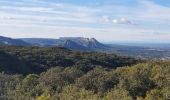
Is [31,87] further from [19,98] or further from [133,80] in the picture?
[133,80]

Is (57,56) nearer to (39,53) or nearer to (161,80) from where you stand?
(39,53)

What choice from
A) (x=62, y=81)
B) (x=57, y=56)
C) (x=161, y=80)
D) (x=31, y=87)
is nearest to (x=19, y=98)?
(x=31, y=87)

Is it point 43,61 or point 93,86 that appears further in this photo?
point 43,61

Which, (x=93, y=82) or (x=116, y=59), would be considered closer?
(x=93, y=82)

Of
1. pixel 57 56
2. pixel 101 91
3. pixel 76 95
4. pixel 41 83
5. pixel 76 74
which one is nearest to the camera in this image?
pixel 76 95

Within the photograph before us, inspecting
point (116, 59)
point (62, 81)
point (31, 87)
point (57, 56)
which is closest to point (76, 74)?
point (62, 81)

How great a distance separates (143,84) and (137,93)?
288 cm

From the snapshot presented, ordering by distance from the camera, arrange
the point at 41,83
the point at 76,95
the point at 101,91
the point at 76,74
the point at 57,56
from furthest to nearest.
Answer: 1. the point at 57,56
2. the point at 76,74
3. the point at 41,83
4. the point at 101,91
5. the point at 76,95

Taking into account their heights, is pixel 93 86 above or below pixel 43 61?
above

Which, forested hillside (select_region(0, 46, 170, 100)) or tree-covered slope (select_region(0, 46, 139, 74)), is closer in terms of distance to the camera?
forested hillside (select_region(0, 46, 170, 100))

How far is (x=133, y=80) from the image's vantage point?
88.5 meters

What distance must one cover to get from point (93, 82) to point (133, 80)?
8.58 metres

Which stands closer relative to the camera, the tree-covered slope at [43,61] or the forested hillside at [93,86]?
the forested hillside at [93,86]

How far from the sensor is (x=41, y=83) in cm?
9350
